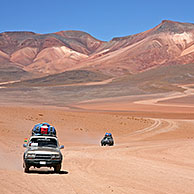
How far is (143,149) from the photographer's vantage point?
2473 cm

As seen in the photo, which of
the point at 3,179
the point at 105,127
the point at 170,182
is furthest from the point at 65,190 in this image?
the point at 105,127

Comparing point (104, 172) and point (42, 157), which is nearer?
point (42, 157)

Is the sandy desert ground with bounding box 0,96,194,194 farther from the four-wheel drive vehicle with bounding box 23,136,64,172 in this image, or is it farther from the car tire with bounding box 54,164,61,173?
the four-wheel drive vehicle with bounding box 23,136,64,172

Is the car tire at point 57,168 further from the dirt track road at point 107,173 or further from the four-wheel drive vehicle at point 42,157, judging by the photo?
the dirt track road at point 107,173

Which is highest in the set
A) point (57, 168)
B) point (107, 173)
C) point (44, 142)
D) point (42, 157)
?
point (44, 142)

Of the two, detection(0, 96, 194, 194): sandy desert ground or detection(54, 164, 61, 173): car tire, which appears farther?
detection(54, 164, 61, 173): car tire

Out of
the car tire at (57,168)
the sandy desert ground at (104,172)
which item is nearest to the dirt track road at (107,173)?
the sandy desert ground at (104,172)

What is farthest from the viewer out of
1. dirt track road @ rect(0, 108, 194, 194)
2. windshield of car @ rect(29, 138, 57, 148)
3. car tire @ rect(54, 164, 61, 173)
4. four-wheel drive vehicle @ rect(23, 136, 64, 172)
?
windshield of car @ rect(29, 138, 57, 148)

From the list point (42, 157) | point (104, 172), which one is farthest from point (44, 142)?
point (104, 172)

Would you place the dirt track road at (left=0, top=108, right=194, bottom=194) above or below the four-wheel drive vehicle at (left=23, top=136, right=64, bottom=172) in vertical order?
below

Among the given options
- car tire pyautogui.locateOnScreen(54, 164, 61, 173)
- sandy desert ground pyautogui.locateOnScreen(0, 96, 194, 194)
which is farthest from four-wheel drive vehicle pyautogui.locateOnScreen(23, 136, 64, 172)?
sandy desert ground pyautogui.locateOnScreen(0, 96, 194, 194)

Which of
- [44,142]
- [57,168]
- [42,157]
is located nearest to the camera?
[42,157]

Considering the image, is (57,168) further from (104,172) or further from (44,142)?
(104,172)

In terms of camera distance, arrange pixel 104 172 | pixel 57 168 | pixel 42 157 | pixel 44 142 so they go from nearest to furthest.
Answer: pixel 42 157 < pixel 57 168 < pixel 44 142 < pixel 104 172
